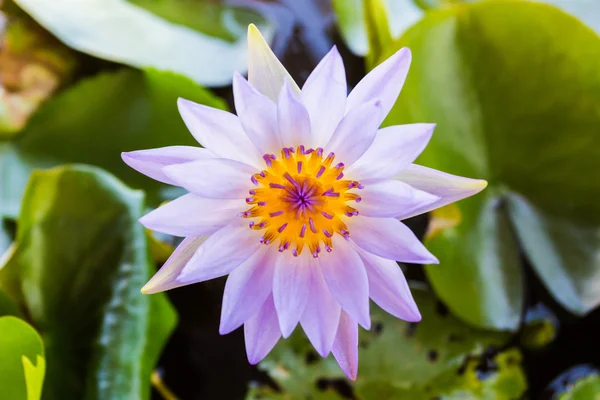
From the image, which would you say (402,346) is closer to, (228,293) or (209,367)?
(209,367)

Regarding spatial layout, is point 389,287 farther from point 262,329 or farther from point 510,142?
point 510,142

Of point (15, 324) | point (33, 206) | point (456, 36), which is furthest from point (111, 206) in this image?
point (456, 36)

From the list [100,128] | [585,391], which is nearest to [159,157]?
[100,128]

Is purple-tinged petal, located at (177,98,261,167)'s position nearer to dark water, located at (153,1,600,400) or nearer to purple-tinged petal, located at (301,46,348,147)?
purple-tinged petal, located at (301,46,348,147)

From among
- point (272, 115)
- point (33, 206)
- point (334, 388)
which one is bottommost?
point (334, 388)

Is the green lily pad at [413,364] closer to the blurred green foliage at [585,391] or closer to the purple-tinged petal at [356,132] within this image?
the blurred green foliage at [585,391]

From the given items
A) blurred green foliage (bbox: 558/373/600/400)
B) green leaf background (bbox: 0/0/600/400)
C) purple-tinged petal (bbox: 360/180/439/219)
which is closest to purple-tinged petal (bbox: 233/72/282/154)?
purple-tinged petal (bbox: 360/180/439/219)

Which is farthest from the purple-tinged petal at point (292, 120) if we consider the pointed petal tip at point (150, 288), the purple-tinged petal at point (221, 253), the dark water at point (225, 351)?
the dark water at point (225, 351)
